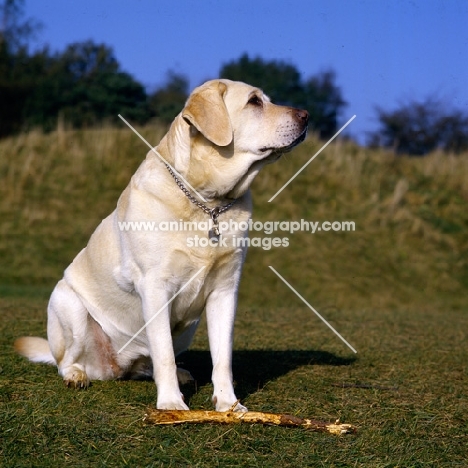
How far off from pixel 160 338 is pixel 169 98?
40.9 feet

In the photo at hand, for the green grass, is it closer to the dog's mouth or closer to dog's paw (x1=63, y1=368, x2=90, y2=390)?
dog's paw (x1=63, y1=368, x2=90, y2=390)

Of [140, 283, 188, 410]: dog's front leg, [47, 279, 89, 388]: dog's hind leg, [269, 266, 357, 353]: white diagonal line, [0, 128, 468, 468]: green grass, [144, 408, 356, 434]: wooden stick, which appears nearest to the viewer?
[0, 128, 468, 468]: green grass

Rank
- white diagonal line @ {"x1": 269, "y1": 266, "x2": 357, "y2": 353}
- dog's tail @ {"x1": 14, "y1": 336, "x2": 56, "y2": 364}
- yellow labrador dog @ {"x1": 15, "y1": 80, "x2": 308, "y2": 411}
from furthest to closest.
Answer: white diagonal line @ {"x1": 269, "y1": 266, "x2": 357, "y2": 353}, dog's tail @ {"x1": 14, "y1": 336, "x2": 56, "y2": 364}, yellow labrador dog @ {"x1": 15, "y1": 80, "x2": 308, "y2": 411}

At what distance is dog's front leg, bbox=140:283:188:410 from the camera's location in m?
4.05

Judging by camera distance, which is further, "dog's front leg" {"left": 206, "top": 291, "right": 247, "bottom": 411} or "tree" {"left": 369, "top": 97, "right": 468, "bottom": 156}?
"tree" {"left": 369, "top": 97, "right": 468, "bottom": 156}

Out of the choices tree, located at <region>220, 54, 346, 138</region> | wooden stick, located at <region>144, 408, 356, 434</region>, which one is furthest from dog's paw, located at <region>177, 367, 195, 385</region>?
tree, located at <region>220, 54, 346, 138</region>

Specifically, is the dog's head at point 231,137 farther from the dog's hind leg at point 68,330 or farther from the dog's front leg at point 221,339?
the dog's hind leg at point 68,330

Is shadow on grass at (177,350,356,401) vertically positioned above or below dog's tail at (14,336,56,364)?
below

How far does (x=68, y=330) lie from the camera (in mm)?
4805

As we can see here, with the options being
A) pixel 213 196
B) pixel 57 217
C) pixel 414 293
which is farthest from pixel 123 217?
pixel 57 217

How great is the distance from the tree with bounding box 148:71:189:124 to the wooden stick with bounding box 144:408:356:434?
12.0 m

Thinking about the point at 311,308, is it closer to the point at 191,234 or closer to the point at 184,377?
the point at 184,377

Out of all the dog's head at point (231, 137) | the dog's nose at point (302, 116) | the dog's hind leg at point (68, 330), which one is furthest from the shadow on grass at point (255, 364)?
the dog's nose at point (302, 116)

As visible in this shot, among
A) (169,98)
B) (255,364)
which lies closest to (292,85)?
(169,98)
